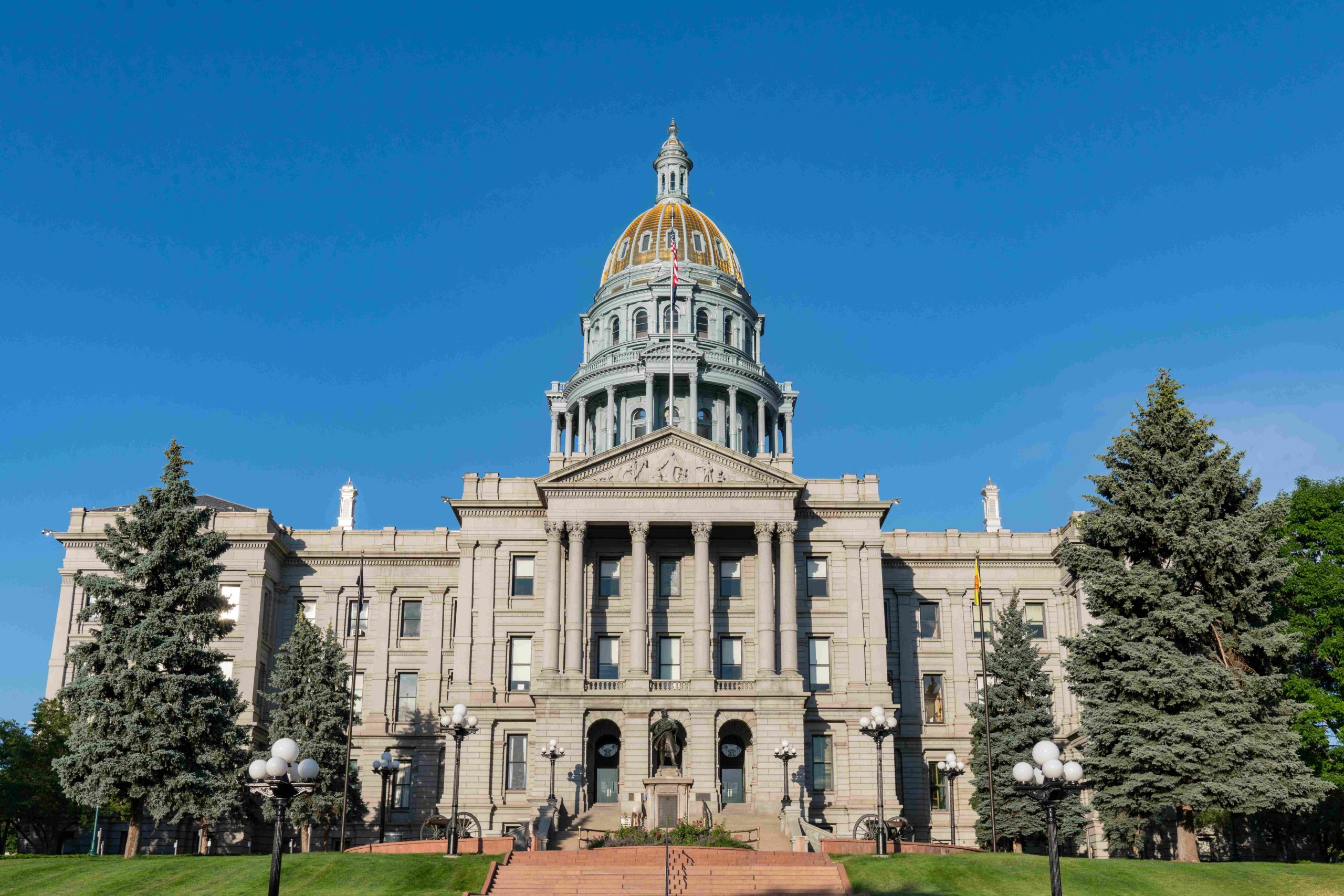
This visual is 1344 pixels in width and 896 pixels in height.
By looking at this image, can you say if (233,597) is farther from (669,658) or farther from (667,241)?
(667,241)

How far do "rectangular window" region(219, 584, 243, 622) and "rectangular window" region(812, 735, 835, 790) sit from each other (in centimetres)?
2773

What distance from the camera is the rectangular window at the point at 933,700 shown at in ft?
206

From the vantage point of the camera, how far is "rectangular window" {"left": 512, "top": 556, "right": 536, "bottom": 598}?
60.0 meters

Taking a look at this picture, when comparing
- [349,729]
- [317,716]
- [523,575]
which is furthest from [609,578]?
[349,729]

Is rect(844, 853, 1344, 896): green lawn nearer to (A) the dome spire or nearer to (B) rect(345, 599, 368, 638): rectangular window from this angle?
(B) rect(345, 599, 368, 638): rectangular window

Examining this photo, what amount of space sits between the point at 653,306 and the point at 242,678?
33.1 meters

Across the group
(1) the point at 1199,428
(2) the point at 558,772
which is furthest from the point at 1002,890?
(2) the point at 558,772

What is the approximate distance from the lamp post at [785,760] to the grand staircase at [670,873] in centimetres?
836

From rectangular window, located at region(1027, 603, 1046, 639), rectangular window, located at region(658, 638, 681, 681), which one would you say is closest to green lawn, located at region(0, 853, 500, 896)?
rectangular window, located at region(658, 638, 681, 681)

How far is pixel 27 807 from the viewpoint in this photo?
2156 inches

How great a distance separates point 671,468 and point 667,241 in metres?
28.3

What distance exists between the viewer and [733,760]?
5644cm

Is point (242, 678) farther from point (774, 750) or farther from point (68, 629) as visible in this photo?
point (774, 750)

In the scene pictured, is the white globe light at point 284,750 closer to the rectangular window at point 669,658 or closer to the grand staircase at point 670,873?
the grand staircase at point 670,873
